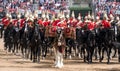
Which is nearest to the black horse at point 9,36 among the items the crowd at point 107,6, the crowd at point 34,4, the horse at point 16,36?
the horse at point 16,36

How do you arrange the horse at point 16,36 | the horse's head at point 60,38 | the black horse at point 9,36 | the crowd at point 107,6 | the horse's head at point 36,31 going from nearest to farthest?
the horse's head at point 60,38, the horse's head at point 36,31, the horse at point 16,36, the black horse at point 9,36, the crowd at point 107,6

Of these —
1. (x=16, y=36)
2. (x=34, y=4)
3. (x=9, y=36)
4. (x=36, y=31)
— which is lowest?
(x=9, y=36)

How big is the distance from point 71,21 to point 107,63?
411 cm

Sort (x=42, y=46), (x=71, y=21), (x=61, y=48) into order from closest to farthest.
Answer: (x=61, y=48), (x=42, y=46), (x=71, y=21)

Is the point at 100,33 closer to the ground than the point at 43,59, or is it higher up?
higher up

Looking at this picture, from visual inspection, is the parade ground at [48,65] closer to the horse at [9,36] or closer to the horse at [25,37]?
the horse at [25,37]

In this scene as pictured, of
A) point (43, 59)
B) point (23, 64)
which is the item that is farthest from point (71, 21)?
point (23, 64)

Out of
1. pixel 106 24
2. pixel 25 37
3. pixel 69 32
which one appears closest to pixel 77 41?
pixel 106 24

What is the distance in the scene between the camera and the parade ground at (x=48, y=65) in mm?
20575

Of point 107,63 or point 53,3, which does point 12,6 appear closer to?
point 53,3

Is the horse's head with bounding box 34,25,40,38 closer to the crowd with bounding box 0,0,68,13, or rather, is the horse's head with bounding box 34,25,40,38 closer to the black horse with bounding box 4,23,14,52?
the black horse with bounding box 4,23,14,52

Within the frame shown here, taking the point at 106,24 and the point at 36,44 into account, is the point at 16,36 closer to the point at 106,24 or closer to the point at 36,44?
the point at 36,44

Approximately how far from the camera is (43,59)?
25.1 metres

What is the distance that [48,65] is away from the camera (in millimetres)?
22094
